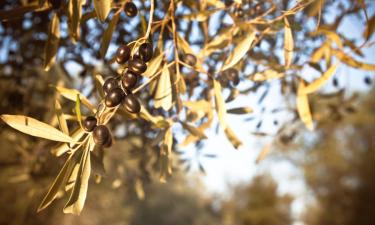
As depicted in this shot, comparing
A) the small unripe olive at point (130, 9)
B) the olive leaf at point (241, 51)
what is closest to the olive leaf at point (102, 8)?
the small unripe olive at point (130, 9)

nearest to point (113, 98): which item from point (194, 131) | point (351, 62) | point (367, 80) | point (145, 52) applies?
point (145, 52)

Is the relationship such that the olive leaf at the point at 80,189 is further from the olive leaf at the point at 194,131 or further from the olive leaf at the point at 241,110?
the olive leaf at the point at 241,110

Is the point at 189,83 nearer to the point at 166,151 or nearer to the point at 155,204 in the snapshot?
the point at 166,151

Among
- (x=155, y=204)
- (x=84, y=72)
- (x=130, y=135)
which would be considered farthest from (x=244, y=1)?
(x=155, y=204)

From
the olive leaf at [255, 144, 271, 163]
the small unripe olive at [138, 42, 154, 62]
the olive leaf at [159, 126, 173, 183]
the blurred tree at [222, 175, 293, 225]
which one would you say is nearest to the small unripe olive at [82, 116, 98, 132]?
the small unripe olive at [138, 42, 154, 62]

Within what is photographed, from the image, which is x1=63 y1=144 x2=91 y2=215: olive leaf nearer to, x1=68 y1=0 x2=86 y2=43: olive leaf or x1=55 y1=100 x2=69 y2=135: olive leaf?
x1=55 y1=100 x2=69 y2=135: olive leaf

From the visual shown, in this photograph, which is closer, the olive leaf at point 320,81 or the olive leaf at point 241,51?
the olive leaf at point 241,51

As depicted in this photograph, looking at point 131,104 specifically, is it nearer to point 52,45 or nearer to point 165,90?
point 165,90
